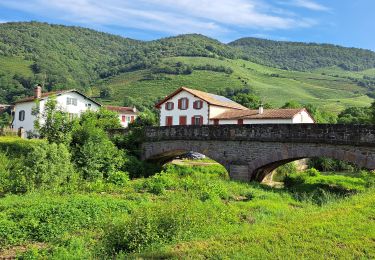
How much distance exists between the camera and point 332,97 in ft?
443

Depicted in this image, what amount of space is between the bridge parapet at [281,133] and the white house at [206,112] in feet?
53.0

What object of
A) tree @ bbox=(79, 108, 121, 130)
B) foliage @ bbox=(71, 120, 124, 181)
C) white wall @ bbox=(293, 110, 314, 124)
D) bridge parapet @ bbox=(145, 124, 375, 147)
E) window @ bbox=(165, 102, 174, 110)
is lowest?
foliage @ bbox=(71, 120, 124, 181)

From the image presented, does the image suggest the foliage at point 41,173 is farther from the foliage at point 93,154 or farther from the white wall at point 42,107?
the white wall at point 42,107

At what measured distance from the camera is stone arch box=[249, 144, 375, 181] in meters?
19.8

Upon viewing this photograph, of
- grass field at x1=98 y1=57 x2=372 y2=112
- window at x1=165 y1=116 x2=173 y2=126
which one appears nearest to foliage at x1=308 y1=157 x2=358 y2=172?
window at x1=165 y1=116 x2=173 y2=126

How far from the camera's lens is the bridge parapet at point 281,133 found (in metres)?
20.0

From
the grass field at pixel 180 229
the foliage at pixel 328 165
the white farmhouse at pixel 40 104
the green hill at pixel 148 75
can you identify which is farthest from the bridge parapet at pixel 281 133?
the green hill at pixel 148 75

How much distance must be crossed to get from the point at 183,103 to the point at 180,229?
3952cm

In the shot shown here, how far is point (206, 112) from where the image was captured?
47906mm

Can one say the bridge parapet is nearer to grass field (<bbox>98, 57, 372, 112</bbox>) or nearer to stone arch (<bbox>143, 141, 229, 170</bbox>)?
stone arch (<bbox>143, 141, 229, 170</bbox>)

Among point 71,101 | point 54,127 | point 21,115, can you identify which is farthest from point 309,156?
point 21,115

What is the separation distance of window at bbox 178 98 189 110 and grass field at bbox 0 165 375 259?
32.7 m

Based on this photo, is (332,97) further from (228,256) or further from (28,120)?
(228,256)

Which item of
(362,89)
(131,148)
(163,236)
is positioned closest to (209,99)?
(131,148)
